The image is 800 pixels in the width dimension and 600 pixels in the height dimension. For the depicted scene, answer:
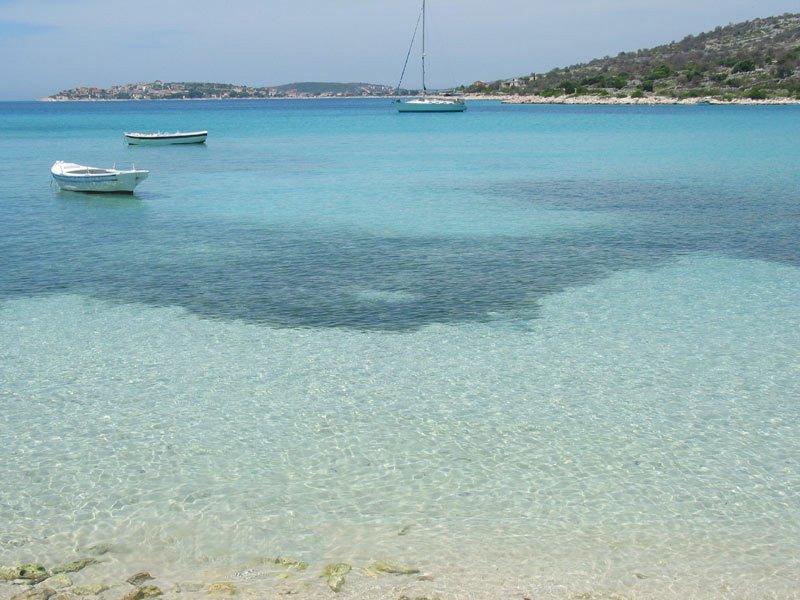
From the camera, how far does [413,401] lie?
10898 millimetres

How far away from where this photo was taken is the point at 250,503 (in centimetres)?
827

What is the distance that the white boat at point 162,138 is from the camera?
53.8 meters

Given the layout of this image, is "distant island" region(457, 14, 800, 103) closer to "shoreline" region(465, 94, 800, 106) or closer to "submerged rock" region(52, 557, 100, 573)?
"shoreline" region(465, 94, 800, 106)

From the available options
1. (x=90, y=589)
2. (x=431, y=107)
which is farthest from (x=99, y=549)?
(x=431, y=107)

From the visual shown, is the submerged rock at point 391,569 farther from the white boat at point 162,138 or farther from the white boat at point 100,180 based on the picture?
the white boat at point 162,138

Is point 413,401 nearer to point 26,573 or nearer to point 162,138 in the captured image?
point 26,573

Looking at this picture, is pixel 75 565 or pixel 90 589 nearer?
pixel 90 589

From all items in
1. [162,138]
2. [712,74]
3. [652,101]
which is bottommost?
[162,138]

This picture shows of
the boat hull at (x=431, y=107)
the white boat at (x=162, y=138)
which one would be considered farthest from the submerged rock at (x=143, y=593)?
the boat hull at (x=431, y=107)

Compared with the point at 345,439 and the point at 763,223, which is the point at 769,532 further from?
the point at 763,223

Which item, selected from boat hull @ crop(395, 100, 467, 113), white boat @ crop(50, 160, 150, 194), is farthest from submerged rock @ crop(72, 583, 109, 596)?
boat hull @ crop(395, 100, 467, 113)

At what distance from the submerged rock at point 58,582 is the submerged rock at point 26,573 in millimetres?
78

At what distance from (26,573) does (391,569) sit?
10.5ft

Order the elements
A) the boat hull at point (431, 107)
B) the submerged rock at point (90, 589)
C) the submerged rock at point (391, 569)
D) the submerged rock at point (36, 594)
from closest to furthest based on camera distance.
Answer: the submerged rock at point (36, 594) → the submerged rock at point (90, 589) → the submerged rock at point (391, 569) → the boat hull at point (431, 107)
